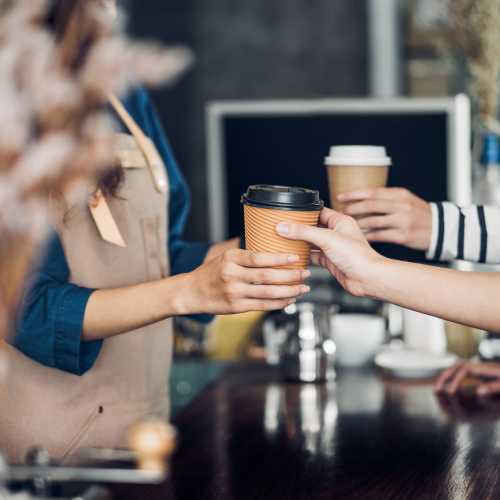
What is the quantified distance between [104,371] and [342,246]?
1.72 ft

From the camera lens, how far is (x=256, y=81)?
386cm

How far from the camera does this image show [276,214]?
1146 mm

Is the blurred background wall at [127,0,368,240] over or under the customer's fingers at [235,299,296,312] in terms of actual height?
over

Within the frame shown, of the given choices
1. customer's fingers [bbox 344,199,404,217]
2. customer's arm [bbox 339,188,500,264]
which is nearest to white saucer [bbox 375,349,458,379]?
customer's arm [bbox 339,188,500,264]

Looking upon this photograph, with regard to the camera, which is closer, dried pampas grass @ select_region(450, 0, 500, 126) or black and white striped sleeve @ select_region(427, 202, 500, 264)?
black and white striped sleeve @ select_region(427, 202, 500, 264)

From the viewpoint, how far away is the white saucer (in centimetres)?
187

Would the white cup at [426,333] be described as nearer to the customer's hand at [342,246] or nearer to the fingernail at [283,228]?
the customer's hand at [342,246]

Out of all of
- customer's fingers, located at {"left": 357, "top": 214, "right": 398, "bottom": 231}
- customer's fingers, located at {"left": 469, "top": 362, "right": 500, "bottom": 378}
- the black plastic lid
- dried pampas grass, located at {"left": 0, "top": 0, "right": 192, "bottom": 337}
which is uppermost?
dried pampas grass, located at {"left": 0, "top": 0, "right": 192, "bottom": 337}

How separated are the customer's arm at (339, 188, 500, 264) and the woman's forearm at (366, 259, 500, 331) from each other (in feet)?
1.25

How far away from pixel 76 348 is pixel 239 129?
3.85 feet

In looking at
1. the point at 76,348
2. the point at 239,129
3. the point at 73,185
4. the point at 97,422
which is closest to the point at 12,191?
the point at 73,185

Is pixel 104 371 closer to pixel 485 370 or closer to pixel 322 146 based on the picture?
pixel 485 370

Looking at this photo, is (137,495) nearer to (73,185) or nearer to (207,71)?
(73,185)

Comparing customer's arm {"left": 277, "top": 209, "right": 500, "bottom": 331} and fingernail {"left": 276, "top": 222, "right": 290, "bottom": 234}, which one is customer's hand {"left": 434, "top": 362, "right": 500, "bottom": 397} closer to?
customer's arm {"left": 277, "top": 209, "right": 500, "bottom": 331}
